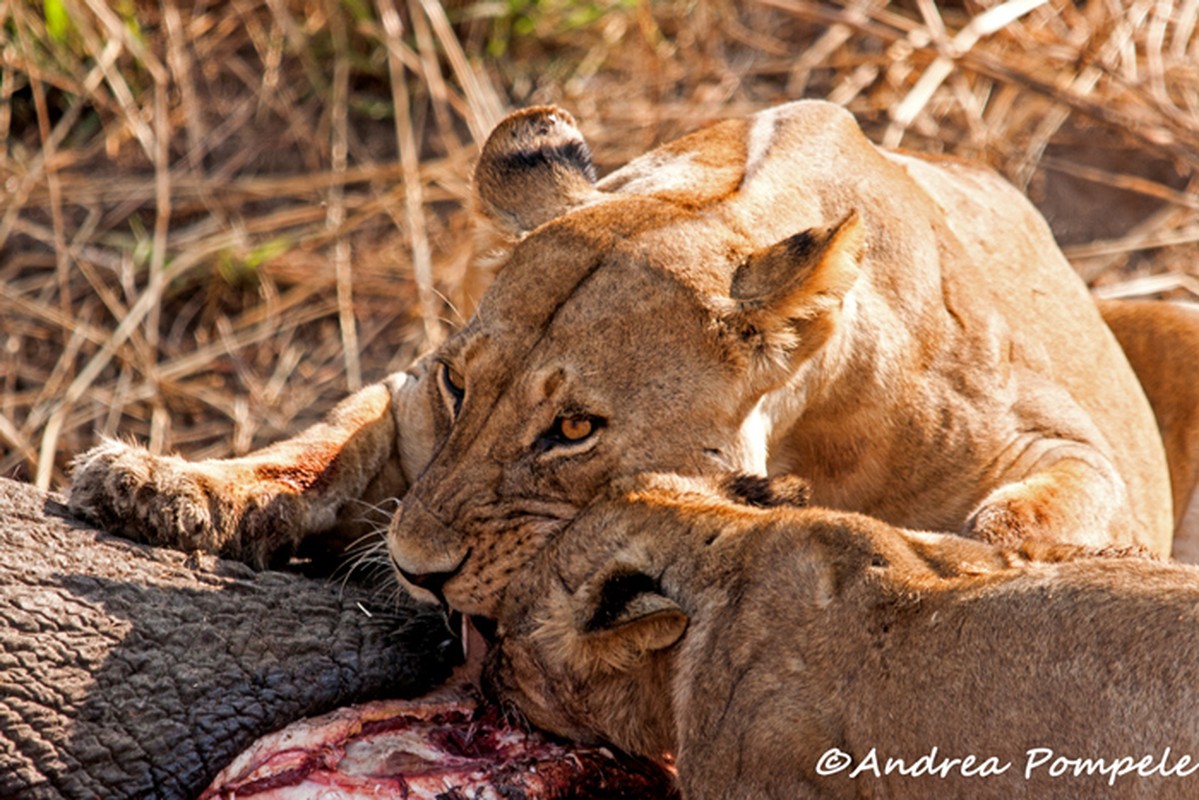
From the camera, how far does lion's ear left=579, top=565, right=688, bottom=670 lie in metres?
2.58

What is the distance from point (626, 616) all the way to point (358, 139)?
15.5 feet

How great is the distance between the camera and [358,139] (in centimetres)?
696

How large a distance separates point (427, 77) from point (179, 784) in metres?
4.52

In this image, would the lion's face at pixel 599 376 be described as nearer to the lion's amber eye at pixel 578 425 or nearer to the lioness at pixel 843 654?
the lion's amber eye at pixel 578 425

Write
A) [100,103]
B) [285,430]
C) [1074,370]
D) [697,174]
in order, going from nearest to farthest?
1. [697,174]
2. [1074,370]
3. [285,430]
4. [100,103]

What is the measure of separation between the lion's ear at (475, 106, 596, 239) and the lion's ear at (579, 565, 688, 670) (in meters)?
1.11

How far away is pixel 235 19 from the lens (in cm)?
712

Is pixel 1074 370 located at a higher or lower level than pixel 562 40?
lower

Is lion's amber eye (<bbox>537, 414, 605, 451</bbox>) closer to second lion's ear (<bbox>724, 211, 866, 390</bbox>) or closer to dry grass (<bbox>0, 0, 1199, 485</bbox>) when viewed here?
second lion's ear (<bbox>724, 211, 866, 390</bbox>)

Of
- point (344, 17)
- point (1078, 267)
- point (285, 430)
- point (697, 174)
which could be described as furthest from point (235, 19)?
point (697, 174)

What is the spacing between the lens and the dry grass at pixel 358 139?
600cm

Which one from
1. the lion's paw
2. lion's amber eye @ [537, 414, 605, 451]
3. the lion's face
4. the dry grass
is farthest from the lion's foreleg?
the dry grass

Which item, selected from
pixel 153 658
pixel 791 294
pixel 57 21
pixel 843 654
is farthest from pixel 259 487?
pixel 57 21

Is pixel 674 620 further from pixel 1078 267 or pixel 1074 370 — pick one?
pixel 1078 267
